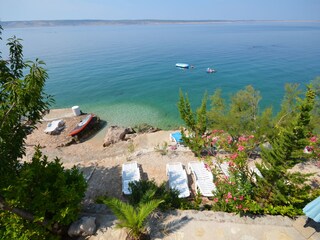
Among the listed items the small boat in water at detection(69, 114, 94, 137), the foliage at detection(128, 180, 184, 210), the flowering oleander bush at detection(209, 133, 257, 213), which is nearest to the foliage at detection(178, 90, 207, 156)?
the foliage at detection(128, 180, 184, 210)

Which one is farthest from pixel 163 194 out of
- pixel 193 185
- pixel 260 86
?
pixel 260 86

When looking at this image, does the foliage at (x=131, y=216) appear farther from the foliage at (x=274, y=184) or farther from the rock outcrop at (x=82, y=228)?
the foliage at (x=274, y=184)

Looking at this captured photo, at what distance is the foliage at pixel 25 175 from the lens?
546cm

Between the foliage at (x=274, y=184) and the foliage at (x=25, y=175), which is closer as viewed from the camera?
the foliage at (x=25, y=175)

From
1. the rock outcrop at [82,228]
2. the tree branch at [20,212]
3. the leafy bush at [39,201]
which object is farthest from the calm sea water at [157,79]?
the tree branch at [20,212]

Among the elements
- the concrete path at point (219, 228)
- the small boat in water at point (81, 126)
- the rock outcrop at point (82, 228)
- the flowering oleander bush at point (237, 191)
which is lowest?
the small boat in water at point (81, 126)

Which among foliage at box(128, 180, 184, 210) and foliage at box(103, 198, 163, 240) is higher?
foliage at box(103, 198, 163, 240)

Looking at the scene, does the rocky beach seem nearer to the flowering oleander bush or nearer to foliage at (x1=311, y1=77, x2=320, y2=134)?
the flowering oleander bush

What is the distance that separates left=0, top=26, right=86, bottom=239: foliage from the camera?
546 centimetres

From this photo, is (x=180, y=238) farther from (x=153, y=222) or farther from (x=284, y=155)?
(x=284, y=155)

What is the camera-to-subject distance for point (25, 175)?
6570 millimetres

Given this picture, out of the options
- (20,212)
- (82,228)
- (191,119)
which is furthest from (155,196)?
(191,119)

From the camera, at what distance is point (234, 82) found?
40031 millimetres

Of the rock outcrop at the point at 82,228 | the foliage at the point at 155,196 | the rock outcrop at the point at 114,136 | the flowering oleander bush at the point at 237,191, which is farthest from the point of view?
the rock outcrop at the point at 114,136
